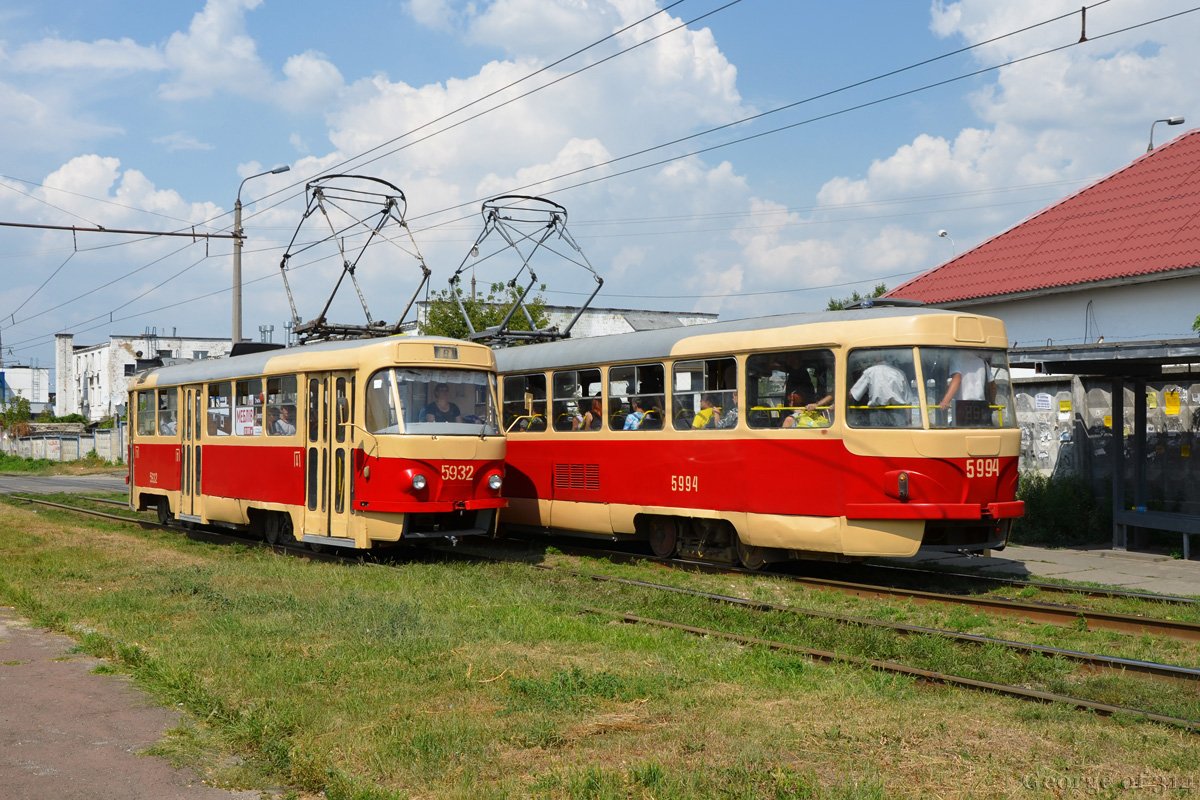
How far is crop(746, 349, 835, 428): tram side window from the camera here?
11.5 meters

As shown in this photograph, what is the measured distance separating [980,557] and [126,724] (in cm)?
1123

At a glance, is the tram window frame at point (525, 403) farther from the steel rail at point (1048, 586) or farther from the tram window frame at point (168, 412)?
the tram window frame at point (168, 412)

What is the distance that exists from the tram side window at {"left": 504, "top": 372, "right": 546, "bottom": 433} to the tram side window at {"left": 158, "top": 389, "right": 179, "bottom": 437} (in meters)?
5.99

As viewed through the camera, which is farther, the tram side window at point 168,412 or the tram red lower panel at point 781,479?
the tram side window at point 168,412

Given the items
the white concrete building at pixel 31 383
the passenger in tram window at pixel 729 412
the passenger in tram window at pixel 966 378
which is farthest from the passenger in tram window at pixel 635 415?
the white concrete building at pixel 31 383

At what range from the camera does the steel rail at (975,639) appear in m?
7.49

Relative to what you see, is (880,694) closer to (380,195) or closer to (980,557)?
(980,557)

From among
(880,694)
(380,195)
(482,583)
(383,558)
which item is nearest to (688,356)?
(482,583)

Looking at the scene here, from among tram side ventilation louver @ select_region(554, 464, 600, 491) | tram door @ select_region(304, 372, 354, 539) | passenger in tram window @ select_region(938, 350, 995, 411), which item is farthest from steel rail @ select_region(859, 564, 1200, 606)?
tram door @ select_region(304, 372, 354, 539)

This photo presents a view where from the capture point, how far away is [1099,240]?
72.6 ft

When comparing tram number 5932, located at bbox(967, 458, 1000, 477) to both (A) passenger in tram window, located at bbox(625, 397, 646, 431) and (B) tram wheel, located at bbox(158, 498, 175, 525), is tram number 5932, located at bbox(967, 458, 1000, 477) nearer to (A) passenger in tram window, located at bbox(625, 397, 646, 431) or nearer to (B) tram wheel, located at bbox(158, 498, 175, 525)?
(A) passenger in tram window, located at bbox(625, 397, 646, 431)

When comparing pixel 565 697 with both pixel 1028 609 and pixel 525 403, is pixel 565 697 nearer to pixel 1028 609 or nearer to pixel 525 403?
pixel 1028 609

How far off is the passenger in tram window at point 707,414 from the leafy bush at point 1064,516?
6.19 meters

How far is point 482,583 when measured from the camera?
11.5 m
